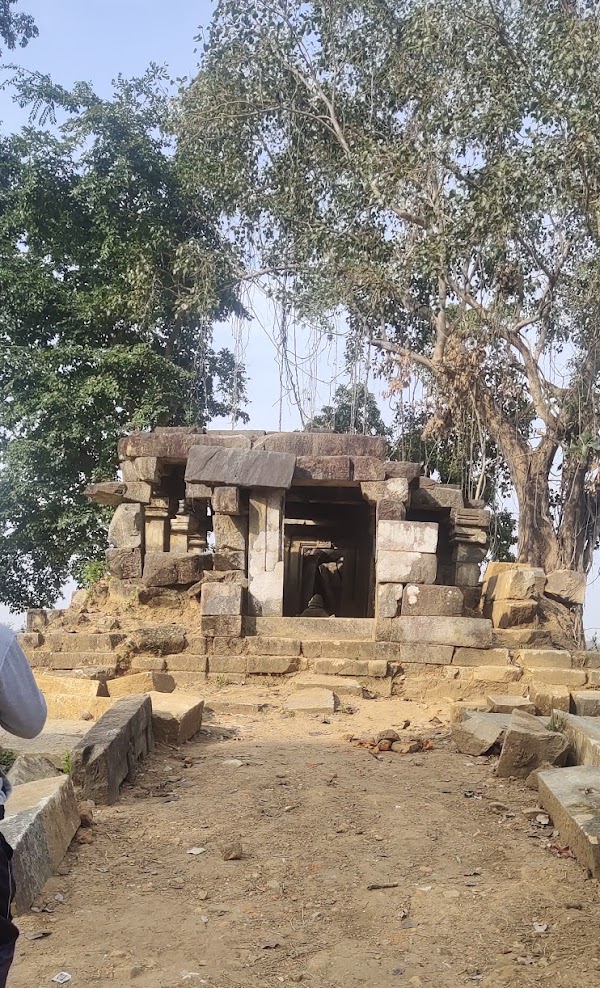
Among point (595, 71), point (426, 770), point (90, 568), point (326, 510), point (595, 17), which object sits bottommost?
point (426, 770)

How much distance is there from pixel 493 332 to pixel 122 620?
8.17m

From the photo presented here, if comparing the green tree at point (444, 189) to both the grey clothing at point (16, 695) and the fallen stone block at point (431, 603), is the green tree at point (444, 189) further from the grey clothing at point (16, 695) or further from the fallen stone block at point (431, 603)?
the grey clothing at point (16, 695)

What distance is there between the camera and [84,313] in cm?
1762

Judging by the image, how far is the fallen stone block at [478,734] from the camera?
6516 millimetres

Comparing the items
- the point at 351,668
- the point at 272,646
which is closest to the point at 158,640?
the point at 272,646

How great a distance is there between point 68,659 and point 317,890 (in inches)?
248

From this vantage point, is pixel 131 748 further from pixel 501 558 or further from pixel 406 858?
pixel 501 558

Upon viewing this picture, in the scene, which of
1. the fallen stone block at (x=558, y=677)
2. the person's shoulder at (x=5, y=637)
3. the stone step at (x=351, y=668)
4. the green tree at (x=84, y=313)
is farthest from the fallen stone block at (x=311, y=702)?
the green tree at (x=84, y=313)

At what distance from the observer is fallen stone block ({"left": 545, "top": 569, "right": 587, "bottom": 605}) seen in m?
12.2

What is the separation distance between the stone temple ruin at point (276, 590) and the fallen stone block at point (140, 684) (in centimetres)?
59

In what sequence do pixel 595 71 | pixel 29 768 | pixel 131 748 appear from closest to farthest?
pixel 29 768 < pixel 131 748 < pixel 595 71

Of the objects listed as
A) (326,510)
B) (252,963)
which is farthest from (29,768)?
(326,510)

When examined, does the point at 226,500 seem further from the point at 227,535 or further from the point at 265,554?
the point at 265,554

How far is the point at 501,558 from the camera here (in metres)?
18.4
